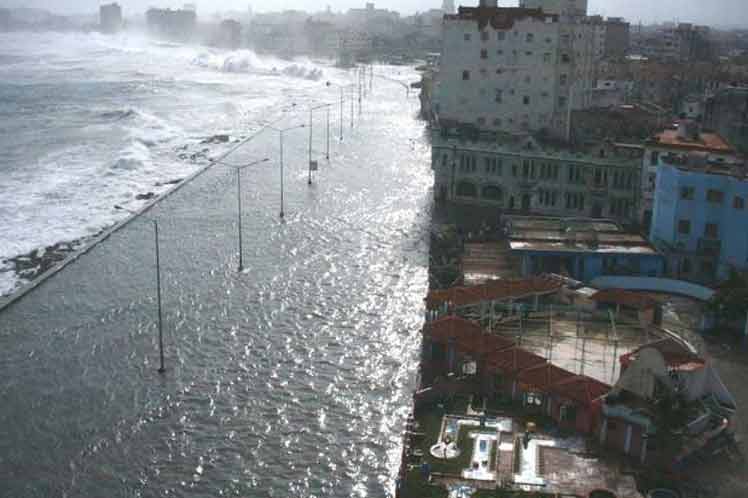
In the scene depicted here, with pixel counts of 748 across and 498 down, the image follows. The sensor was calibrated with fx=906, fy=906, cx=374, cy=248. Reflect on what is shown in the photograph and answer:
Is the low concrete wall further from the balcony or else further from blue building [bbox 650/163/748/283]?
the balcony

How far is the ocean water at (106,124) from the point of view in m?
48.5

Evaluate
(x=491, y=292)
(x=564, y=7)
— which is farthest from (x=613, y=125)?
(x=491, y=292)

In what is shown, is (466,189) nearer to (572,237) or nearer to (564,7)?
(572,237)

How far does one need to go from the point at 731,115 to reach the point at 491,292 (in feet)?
95.8

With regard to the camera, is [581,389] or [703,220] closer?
[581,389]

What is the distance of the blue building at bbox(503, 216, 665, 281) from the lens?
35.8 m

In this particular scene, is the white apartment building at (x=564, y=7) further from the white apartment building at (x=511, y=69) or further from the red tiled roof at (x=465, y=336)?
the red tiled roof at (x=465, y=336)

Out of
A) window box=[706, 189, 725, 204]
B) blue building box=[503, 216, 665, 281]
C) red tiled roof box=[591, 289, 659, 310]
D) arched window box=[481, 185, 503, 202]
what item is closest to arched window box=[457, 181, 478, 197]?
arched window box=[481, 185, 503, 202]

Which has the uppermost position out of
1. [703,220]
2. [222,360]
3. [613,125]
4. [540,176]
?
[613,125]

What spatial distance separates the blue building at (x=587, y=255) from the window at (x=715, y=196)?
2.87 meters

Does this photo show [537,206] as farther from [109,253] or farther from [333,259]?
[109,253]

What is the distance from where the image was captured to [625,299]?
30312mm

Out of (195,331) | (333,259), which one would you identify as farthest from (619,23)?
(195,331)

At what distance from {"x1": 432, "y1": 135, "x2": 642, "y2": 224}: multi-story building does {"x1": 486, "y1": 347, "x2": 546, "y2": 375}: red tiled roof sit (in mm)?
20722
